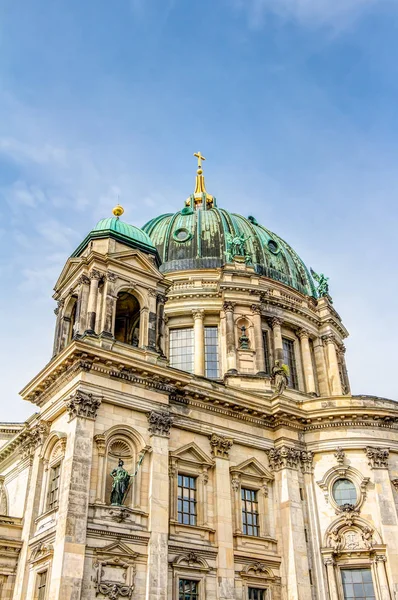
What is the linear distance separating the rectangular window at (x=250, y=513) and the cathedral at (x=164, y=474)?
0.06m

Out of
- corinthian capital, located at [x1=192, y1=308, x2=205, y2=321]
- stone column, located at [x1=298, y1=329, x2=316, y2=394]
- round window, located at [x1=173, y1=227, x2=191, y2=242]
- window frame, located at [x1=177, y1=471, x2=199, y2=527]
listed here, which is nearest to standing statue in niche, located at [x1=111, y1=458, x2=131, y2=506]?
window frame, located at [x1=177, y1=471, x2=199, y2=527]

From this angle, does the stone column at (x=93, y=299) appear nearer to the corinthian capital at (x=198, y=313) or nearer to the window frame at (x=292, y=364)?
the corinthian capital at (x=198, y=313)

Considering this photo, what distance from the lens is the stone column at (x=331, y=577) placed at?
27359 millimetres

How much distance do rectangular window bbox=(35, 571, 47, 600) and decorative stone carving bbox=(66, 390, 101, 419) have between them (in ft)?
18.5

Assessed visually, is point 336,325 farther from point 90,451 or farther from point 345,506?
point 90,451

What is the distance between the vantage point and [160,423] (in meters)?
26.1

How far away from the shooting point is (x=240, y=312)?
129 feet

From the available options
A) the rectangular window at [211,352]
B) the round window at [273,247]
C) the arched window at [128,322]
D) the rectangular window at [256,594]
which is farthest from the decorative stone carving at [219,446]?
the round window at [273,247]

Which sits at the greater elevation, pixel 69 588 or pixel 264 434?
pixel 264 434

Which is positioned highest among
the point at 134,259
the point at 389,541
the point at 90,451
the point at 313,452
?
the point at 134,259

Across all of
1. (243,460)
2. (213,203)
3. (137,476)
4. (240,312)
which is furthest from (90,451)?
(213,203)

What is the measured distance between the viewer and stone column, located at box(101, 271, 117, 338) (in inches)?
1071

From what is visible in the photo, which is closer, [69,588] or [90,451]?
[69,588]

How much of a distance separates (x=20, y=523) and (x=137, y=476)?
223 inches
